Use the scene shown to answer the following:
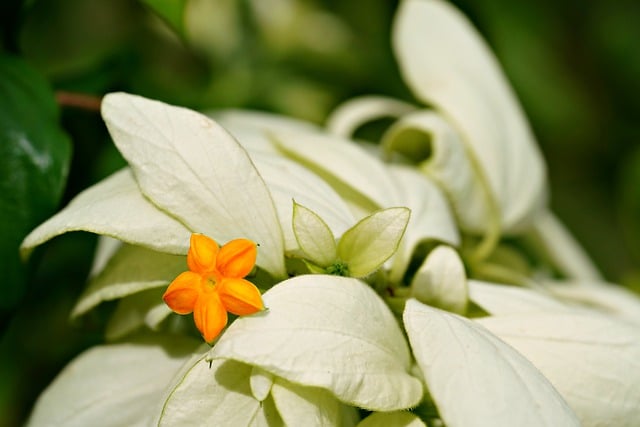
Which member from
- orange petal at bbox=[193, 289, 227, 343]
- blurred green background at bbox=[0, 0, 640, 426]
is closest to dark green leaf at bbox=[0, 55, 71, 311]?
blurred green background at bbox=[0, 0, 640, 426]

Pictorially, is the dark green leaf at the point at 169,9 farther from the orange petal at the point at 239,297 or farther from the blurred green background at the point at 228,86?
the orange petal at the point at 239,297

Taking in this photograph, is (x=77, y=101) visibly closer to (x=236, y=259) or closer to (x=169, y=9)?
(x=169, y=9)

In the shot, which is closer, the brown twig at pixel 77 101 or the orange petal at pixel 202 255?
the orange petal at pixel 202 255

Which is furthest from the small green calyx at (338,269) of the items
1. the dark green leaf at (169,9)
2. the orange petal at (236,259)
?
the dark green leaf at (169,9)

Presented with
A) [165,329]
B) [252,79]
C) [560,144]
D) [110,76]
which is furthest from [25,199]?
[560,144]

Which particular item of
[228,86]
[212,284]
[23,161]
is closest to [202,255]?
[212,284]

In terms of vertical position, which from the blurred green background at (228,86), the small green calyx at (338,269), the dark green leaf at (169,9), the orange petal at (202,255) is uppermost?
the dark green leaf at (169,9)

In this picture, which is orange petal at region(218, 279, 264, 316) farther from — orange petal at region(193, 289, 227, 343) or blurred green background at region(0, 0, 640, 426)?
blurred green background at region(0, 0, 640, 426)
